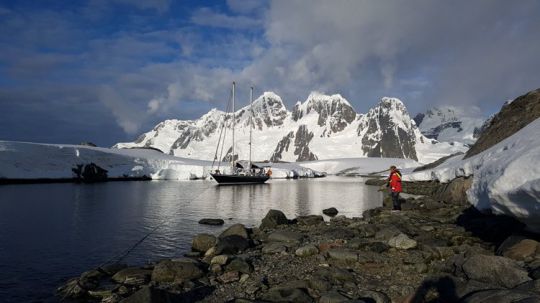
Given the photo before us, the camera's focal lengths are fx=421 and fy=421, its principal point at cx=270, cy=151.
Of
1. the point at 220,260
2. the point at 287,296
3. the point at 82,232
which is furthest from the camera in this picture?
the point at 82,232

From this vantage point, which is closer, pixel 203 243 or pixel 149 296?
pixel 149 296

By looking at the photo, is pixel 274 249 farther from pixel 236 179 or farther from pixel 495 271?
pixel 236 179

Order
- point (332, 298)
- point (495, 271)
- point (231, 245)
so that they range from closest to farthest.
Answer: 1. point (495, 271)
2. point (332, 298)
3. point (231, 245)

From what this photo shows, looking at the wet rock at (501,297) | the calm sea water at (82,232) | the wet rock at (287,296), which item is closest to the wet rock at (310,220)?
the calm sea water at (82,232)

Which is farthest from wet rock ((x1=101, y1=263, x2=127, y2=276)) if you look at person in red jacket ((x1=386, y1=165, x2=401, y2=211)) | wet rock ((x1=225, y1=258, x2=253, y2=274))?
person in red jacket ((x1=386, y1=165, x2=401, y2=211))

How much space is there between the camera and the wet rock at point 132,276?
1119cm

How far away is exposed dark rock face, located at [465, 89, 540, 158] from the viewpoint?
2948 centimetres

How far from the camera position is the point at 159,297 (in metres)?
8.25

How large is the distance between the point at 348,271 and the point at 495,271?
358 cm

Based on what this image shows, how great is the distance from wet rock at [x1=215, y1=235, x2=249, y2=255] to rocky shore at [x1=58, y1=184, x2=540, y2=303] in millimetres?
41

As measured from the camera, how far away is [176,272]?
1116 cm

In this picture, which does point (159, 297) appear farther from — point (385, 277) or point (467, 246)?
point (467, 246)

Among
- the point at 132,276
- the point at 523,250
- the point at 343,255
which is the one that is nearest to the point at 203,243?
the point at 132,276

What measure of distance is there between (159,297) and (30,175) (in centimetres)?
6020
